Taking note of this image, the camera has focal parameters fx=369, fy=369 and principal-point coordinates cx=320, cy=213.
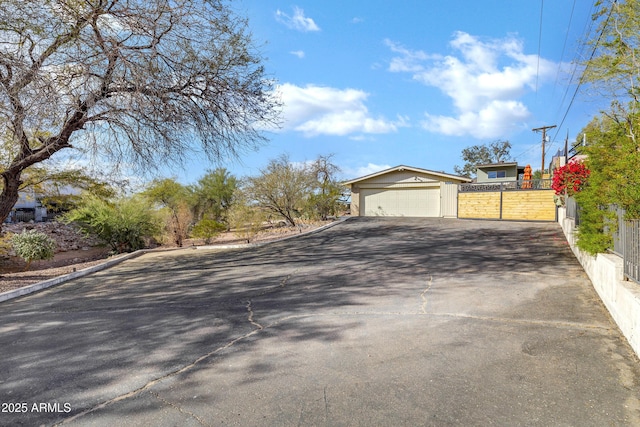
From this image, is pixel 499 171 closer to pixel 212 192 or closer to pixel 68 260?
pixel 212 192

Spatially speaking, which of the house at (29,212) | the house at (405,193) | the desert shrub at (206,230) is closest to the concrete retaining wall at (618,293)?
the desert shrub at (206,230)

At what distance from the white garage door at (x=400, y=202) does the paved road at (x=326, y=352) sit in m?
16.2

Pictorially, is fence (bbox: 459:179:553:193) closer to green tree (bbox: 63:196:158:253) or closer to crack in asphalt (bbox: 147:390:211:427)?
green tree (bbox: 63:196:158:253)

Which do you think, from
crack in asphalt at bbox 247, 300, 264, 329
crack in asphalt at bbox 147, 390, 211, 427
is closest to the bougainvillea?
crack in asphalt at bbox 247, 300, 264, 329

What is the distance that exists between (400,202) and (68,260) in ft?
62.6

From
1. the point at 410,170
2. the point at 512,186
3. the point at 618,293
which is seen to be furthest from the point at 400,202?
the point at 618,293

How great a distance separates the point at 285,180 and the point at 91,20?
43.4ft

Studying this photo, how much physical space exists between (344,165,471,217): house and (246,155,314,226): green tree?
17.8ft

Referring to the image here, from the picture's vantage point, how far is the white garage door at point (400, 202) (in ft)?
79.7

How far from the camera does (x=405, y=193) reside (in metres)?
25.1

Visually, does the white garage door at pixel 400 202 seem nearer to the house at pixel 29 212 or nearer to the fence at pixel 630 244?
the fence at pixel 630 244

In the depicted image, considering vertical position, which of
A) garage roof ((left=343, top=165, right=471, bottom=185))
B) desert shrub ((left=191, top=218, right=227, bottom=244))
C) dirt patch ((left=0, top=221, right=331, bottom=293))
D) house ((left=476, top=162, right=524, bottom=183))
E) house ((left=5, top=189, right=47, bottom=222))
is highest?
house ((left=476, top=162, right=524, bottom=183))

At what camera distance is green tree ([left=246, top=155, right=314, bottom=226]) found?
2030 cm

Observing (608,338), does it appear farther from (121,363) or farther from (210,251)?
(210,251)
